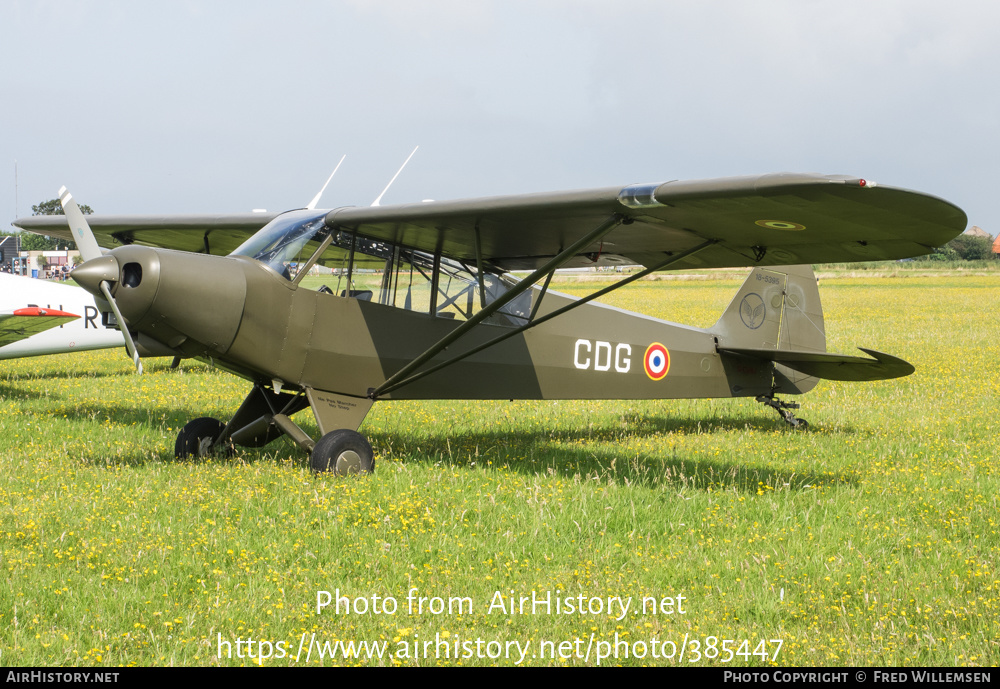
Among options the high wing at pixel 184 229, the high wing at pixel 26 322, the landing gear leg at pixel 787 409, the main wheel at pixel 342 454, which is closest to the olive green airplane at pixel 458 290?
the main wheel at pixel 342 454

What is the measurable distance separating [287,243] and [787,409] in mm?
6769

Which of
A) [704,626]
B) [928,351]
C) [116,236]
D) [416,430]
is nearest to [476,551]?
[704,626]

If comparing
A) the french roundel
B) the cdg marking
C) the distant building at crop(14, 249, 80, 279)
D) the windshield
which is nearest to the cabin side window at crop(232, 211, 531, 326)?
the windshield

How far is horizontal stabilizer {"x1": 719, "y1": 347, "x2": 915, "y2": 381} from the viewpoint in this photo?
8.38m

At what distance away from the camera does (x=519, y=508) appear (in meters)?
5.84

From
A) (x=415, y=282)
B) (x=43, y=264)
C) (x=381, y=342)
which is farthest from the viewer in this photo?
(x=43, y=264)

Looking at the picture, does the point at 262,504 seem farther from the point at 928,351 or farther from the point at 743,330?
the point at 928,351

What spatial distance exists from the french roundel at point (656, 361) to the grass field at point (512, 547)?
768 millimetres

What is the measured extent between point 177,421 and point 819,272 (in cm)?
6070

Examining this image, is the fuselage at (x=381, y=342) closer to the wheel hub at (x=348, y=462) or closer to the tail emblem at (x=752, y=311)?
the tail emblem at (x=752, y=311)

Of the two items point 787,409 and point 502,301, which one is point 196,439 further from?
point 787,409

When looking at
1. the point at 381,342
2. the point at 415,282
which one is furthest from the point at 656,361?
the point at 381,342

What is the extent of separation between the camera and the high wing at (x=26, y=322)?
12391 millimetres

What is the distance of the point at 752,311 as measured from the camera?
1041cm
